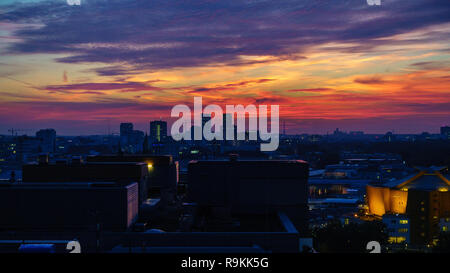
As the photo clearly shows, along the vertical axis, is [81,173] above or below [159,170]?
above

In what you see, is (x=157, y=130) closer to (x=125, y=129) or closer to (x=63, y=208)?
(x=125, y=129)

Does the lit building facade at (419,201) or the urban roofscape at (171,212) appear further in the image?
the lit building facade at (419,201)

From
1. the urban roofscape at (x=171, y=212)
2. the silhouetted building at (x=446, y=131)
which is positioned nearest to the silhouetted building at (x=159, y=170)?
the urban roofscape at (x=171, y=212)

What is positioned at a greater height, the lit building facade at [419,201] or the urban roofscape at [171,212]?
the urban roofscape at [171,212]

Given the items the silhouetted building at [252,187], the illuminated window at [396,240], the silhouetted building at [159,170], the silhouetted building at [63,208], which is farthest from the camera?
the illuminated window at [396,240]

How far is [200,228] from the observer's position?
10.8 m

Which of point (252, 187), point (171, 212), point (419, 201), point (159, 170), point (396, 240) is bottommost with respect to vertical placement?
point (396, 240)

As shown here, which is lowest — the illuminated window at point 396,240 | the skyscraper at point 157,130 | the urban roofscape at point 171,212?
the illuminated window at point 396,240

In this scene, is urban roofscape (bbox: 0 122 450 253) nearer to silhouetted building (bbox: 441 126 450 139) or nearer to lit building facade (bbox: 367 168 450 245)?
lit building facade (bbox: 367 168 450 245)

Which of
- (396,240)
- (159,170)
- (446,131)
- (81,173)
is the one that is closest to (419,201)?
(396,240)

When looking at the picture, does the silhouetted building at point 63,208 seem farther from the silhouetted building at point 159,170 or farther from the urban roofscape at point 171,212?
the silhouetted building at point 159,170

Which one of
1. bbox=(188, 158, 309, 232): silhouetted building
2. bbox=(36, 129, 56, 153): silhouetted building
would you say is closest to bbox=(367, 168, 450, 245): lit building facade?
bbox=(188, 158, 309, 232): silhouetted building
